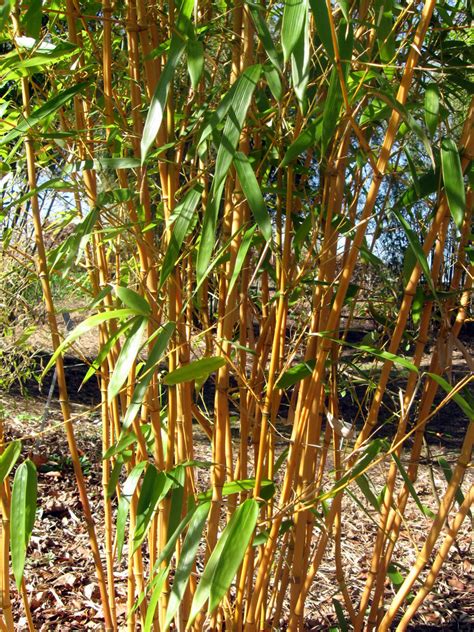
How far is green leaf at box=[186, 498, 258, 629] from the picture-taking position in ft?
2.45

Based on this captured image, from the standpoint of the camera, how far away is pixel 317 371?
91 centimetres

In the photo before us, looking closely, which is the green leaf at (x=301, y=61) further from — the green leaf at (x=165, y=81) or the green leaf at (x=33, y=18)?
the green leaf at (x=33, y=18)

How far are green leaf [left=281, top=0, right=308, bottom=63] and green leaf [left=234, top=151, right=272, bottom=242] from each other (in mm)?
150

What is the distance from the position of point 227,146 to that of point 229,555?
441mm

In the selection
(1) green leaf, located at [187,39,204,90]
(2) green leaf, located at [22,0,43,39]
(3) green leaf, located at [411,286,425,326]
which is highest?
(2) green leaf, located at [22,0,43,39]

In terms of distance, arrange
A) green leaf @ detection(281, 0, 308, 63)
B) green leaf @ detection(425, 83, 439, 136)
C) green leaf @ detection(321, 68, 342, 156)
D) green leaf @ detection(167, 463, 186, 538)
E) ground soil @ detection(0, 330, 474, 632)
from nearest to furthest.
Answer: green leaf @ detection(281, 0, 308, 63) < green leaf @ detection(321, 68, 342, 156) < green leaf @ detection(425, 83, 439, 136) < green leaf @ detection(167, 463, 186, 538) < ground soil @ detection(0, 330, 474, 632)

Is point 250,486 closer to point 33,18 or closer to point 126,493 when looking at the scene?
point 126,493

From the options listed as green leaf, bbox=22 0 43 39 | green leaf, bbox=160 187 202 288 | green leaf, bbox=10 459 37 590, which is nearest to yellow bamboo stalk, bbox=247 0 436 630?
green leaf, bbox=160 187 202 288

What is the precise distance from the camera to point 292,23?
2.01 feet

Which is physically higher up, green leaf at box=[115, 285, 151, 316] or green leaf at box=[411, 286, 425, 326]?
green leaf at box=[411, 286, 425, 326]

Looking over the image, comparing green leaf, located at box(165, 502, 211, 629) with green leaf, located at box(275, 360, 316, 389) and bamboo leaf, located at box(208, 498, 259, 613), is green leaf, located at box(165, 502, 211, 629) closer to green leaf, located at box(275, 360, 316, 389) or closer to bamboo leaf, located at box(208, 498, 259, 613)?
bamboo leaf, located at box(208, 498, 259, 613)

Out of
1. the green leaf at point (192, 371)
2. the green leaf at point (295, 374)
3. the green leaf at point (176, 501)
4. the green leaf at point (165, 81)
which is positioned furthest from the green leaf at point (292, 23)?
the green leaf at point (176, 501)

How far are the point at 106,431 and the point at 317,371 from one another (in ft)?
1.50

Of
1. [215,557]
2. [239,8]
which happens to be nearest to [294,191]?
[239,8]
